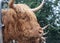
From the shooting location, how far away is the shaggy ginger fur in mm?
2934

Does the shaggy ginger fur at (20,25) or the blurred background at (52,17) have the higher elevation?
the shaggy ginger fur at (20,25)

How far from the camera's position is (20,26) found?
3.00m

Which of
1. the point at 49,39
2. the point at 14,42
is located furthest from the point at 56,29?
the point at 14,42

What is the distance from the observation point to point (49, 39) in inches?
301

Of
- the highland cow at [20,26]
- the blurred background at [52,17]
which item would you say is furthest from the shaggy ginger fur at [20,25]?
the blurred background at [52,17]

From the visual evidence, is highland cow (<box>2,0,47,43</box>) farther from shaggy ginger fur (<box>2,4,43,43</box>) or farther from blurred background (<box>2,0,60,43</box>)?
blurred background (<box>2,0,60,43</box>)

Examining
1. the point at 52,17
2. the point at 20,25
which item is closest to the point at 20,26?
the point at 20,25

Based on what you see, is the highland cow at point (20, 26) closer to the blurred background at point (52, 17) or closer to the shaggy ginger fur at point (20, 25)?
the shaggy ginger fur at point (20, 25)

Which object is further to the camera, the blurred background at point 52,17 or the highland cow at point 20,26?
the blurred background at point 52,17

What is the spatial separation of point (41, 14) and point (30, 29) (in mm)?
4613

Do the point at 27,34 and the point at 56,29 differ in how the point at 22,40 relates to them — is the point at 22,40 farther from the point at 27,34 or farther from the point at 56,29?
the point at 56,29

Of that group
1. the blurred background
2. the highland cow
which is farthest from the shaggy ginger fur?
the blurred background

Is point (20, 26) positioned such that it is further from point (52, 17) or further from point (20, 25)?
point (52, 17)

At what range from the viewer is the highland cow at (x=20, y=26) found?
2.93m
